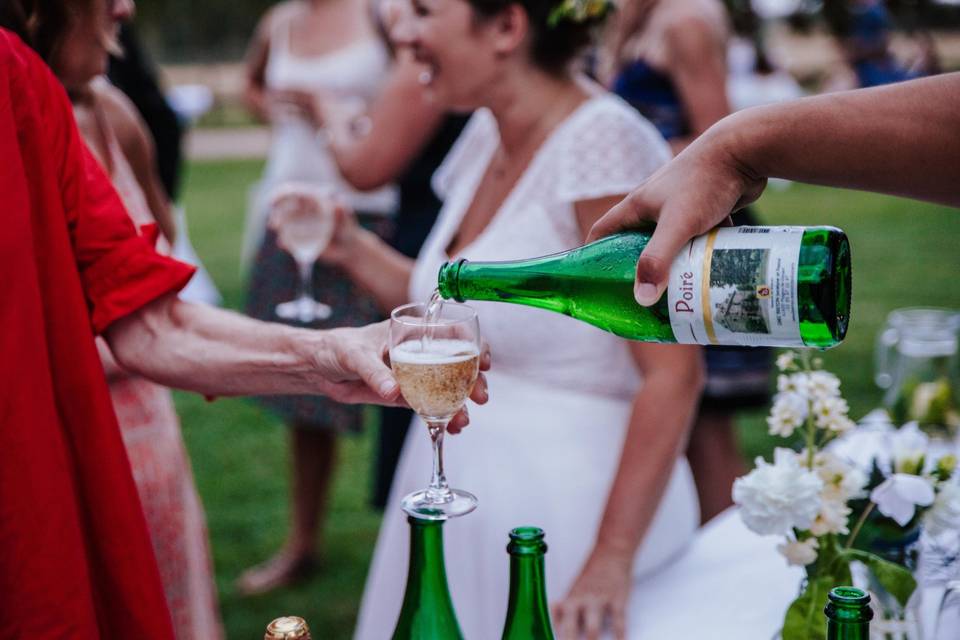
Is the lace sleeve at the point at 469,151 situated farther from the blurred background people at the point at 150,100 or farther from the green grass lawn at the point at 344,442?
the blurred background people at the point at 150,100

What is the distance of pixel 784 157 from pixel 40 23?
122 centimetres

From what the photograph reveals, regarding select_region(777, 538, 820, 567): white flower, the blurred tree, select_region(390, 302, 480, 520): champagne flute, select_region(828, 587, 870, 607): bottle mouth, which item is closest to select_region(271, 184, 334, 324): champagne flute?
select_region(390, 302, 480, 520): champagne flute

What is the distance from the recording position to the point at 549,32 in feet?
7.38

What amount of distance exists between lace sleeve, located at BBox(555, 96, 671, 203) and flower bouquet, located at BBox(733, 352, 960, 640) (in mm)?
678

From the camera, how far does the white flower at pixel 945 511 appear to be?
1407mm

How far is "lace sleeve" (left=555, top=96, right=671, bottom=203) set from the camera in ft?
6.75

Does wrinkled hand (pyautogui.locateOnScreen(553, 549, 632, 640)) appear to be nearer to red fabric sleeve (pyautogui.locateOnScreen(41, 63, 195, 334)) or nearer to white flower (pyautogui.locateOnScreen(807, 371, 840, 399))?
white flower (pyautogui.locateOnScreen(807, 371, 840, 399))

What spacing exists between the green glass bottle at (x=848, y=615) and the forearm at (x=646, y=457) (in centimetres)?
71

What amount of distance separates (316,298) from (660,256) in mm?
2677

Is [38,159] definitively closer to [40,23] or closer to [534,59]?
[40,23]

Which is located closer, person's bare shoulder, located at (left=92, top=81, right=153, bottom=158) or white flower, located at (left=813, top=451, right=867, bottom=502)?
white flower, located at (left=813, top=451, right=867, bottom=502)

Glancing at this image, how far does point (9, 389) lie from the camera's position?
129 centimetres

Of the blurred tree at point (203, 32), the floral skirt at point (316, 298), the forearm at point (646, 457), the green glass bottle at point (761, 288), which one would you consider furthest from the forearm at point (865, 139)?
the blurred tree at point (203, 32)

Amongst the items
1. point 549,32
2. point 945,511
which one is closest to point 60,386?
point 945,511
